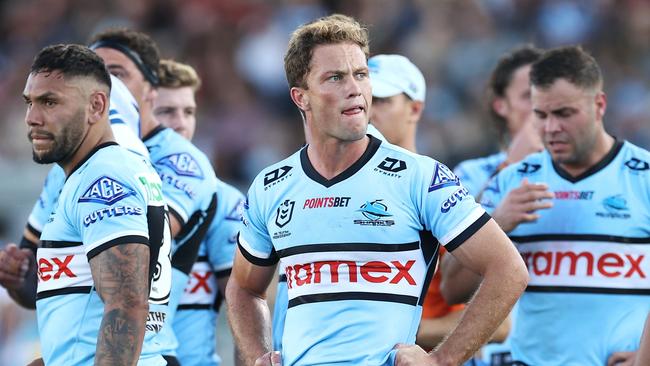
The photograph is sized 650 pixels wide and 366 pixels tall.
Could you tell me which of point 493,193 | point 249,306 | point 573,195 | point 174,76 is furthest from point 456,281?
point 174,76

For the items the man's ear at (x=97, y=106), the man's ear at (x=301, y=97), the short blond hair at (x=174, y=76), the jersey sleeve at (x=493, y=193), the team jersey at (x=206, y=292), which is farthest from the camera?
the short blond hair at (x=174, y=76)

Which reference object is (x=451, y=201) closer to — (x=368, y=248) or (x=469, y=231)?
(x=469, y=231)

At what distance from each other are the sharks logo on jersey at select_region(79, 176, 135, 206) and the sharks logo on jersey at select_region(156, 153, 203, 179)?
58.1 inches

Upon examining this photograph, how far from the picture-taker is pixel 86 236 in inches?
212

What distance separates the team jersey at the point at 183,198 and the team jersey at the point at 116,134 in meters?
0.30

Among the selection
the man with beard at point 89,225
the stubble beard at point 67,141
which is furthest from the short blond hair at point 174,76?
the stubble beard at point 67,141

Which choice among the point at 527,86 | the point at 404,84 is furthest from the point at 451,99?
the point at 404,84

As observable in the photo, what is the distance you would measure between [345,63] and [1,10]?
43.2ft

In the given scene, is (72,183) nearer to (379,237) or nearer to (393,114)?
(379,237)

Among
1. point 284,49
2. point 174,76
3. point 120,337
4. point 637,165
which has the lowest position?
point 120,337

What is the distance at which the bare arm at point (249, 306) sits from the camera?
574 cm

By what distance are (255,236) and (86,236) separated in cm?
81

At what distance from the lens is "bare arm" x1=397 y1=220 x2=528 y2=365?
16.5 feet

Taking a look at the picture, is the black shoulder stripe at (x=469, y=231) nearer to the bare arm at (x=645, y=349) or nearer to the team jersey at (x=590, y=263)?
the bare arm at (x=645, y=349)
